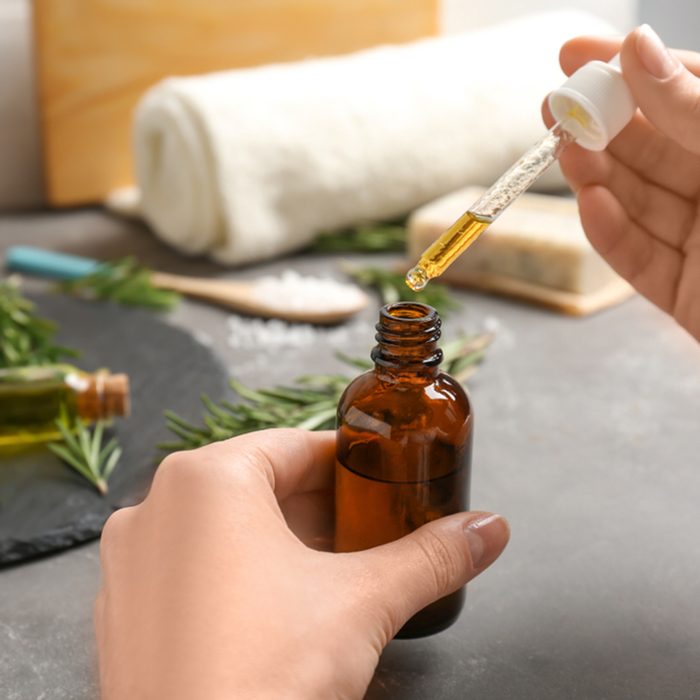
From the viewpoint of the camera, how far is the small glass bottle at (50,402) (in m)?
0.92

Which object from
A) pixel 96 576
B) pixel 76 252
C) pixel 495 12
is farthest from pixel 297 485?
pixel 495 12

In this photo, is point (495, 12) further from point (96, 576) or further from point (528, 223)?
point (96, 576)

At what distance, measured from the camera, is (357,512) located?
0.64 m

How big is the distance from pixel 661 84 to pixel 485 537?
31 cm

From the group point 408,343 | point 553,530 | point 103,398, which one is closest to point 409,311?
point 408,343

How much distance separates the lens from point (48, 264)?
135 cm

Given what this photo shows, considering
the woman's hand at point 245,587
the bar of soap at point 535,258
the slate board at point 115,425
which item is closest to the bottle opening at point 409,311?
the woman's hand at point 245,587

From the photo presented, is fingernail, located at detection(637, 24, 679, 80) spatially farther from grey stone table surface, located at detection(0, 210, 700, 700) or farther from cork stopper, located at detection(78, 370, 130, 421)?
cork stopper, located at detection(78, 370, 130, 421)

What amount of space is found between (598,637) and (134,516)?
12.8 inches

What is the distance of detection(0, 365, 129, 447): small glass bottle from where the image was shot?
92 cm

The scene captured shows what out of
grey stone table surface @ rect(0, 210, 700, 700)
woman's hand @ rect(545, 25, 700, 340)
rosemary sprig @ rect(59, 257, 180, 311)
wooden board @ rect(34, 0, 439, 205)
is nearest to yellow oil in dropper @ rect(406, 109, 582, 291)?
woman's hand @ rect(545, 25, 700, 340)

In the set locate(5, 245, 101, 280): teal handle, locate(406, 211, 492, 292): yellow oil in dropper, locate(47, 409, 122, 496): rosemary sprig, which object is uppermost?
locate(406, 211, 492, 292): yellow oil in dropper

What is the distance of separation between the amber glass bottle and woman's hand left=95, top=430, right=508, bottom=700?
3 centimetres

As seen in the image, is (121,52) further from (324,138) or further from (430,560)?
(430,560)
